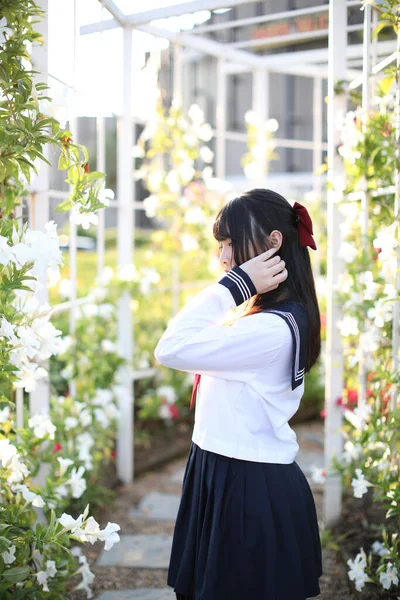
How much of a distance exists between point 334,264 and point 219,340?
1378 millimetres

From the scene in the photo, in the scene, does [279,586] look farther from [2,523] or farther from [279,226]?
[279,226]

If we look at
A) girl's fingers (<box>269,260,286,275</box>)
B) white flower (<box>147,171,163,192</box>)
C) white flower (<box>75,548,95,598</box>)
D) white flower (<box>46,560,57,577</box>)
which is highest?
white flower (<box>147,171,163,192</box>)

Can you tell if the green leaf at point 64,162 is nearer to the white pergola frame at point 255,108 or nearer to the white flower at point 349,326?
Answer: the white pergola frame at point 255,108

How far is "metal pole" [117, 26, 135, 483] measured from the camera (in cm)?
335

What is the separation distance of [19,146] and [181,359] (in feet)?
2.16

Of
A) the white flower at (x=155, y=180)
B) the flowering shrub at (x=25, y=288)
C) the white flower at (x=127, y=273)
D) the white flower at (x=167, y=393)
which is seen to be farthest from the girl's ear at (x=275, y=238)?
the white flower at (x=155, y=180)

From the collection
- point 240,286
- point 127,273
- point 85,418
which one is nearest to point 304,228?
point 240,286

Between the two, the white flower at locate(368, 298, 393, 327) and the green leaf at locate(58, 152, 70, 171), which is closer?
the green leaf at locate(58, 152, 70, 171)

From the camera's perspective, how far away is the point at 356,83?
239cm

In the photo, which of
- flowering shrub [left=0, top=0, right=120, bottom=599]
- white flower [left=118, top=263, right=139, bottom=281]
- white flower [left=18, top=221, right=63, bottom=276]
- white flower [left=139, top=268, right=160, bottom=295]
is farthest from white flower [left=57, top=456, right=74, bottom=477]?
white flower [left=139, top=268, right=160, bottom=295]

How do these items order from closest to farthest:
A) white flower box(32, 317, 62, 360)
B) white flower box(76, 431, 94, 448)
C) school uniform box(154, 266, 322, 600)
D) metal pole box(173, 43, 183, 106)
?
school uniform box(154, 266, 322, 600) < white flower box(32, 317, 62, 360) < white flower box(76, 431, 94, 448) < metal pole box(173, 43, 183, 106)

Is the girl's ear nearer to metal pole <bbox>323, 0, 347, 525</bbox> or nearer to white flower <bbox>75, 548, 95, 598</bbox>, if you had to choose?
metal pole <bbox>323, 0, 347, 525</bbox>

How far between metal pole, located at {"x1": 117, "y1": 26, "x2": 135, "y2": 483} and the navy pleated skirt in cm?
177

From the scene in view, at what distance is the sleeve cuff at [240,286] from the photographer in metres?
1.46
